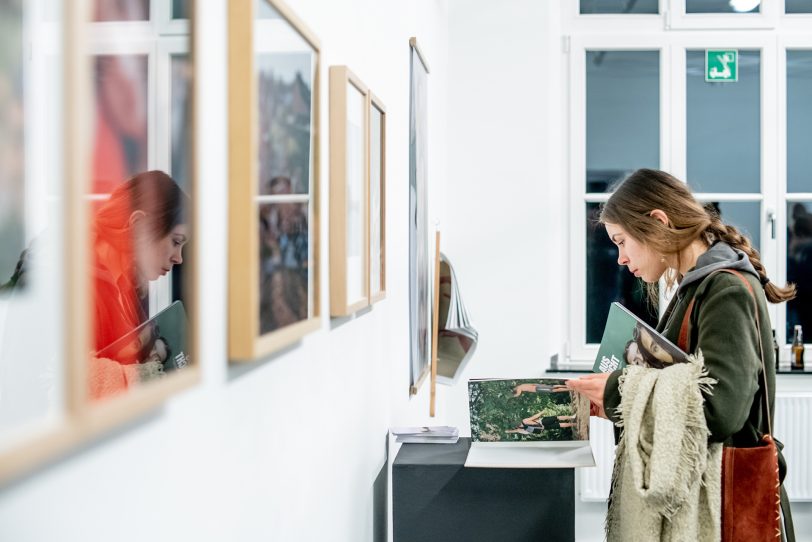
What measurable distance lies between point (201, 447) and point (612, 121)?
11.6 feet

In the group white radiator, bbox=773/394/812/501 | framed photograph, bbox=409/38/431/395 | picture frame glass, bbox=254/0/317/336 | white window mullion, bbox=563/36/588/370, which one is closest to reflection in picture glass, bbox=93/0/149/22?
picture frame glass, bbox=254/0/317/336

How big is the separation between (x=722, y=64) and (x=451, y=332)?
2.14 meters

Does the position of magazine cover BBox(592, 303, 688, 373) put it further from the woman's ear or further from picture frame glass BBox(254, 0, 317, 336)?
picture frame glass BBox(254, 0, 317, 336)

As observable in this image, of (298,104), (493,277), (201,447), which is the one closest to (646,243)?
(298,104)

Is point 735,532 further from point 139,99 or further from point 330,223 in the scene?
point 139,99

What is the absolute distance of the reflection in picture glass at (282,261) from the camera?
0.99m

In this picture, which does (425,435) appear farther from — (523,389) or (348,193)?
(348,193)

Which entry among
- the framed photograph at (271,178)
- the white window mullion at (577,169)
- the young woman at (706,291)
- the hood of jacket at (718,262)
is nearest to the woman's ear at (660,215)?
the young woman at (706,291)

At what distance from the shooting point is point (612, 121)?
4.10m

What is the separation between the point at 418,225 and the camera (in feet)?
9.09

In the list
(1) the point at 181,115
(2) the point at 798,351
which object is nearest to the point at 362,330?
(1) the point at 181,115

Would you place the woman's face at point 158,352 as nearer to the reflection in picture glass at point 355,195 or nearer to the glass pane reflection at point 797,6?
A: the reflection in picture glass at point 355,195

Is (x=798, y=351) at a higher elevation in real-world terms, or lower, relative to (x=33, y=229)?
lower

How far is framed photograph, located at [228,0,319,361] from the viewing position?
2.99ft
